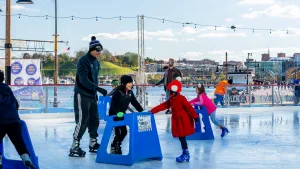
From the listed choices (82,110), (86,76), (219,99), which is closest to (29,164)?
(82,110)

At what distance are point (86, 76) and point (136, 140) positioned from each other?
3.66 ft

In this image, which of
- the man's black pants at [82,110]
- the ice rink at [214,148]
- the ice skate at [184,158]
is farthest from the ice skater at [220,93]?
the ice skate at [184,158]

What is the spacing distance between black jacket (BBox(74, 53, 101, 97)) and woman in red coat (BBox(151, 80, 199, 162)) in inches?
36.0

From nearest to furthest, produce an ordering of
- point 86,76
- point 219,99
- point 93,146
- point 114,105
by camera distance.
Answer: point 86,76, point 114,105, point 93,146, point 219,99

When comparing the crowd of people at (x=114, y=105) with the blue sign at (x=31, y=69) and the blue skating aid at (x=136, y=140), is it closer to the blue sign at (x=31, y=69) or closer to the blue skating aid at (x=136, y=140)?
the blue skating aid at (x=136, y=140)

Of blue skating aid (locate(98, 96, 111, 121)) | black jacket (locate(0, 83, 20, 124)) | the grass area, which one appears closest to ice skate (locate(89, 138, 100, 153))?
black jacket (locate(0, 83, 20, 124))

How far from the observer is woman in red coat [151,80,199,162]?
656cm

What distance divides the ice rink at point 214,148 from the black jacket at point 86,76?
3.02 ft

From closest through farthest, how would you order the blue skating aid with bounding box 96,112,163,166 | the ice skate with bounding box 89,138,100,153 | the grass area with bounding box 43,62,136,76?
the blue skating aid with bounding box 96,112,163,166 → the ice skate with bounding box 89,138,100,153 → the grass area with bounding box 43,62,136,76

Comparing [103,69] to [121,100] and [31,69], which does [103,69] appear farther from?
[121,100]

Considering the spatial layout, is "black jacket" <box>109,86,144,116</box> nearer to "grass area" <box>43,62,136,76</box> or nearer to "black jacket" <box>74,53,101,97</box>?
"black jacket" <box>74,53,101,97</box>

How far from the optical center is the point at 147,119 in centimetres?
669

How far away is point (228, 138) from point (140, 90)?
314 inches

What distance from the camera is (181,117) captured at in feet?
21.5
